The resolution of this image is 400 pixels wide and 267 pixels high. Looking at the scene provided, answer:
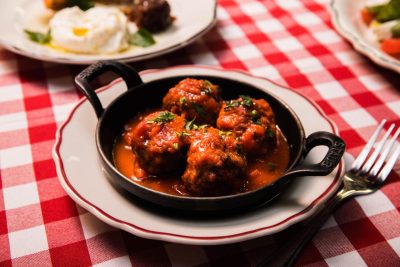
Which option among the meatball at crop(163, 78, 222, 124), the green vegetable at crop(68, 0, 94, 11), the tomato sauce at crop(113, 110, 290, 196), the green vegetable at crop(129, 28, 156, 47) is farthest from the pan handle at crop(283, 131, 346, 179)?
the green vegetable at crop(68, 0, 94, 11)

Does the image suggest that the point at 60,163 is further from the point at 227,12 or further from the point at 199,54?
the point at 227,12

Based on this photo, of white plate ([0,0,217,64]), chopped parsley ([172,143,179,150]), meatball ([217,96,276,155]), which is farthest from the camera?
white plate ([0,0,217,64])

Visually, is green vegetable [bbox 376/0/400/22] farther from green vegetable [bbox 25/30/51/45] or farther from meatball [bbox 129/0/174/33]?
green vegetable [bbox 25/30/51/45]

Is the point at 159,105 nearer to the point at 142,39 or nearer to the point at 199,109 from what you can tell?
the point at 199,109

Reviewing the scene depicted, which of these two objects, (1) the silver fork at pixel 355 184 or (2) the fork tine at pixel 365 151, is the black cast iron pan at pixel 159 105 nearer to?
(1) the silver fork at pixel 355 184

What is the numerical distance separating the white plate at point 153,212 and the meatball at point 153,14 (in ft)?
3.51

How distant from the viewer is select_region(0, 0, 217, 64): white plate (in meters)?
2.45

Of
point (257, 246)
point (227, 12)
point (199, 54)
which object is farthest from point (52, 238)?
point (227, 12)

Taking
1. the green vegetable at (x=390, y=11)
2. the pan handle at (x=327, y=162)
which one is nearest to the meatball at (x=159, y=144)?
the pan handle at (x=327, y=162)

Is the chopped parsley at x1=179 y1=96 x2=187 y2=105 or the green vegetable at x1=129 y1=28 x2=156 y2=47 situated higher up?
the chopped parsley at x1=179 y1=96 x2=187 y2=105

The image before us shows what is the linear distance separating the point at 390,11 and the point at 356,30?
258 millimetres

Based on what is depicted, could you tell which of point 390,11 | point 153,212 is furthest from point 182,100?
point 390,11

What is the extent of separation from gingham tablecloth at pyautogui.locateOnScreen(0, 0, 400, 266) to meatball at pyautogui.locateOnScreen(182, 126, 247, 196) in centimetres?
23

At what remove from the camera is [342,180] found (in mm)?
1766
